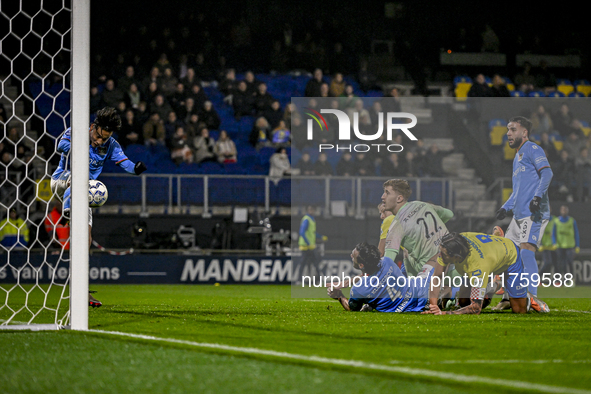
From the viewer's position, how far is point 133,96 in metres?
18.5

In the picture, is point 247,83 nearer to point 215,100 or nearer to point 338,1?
point 215,100

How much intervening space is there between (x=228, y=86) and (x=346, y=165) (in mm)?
10547

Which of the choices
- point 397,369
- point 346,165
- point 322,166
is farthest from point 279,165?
point 397,369

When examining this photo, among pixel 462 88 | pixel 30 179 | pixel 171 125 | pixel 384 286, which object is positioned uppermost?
pixel 462 88

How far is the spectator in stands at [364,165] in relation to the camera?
30.5ft

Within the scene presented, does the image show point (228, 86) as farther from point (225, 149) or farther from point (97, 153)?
point (97, 153)

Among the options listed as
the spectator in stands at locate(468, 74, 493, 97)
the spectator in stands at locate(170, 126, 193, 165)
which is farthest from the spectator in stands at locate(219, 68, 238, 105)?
the spectator in stands at locate(468, 74, 493, 97)

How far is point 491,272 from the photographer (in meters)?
8.00

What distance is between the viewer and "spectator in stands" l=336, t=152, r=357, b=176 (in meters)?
9.70

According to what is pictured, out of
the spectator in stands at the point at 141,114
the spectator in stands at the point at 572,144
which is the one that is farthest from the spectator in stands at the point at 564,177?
the spectator in stands at the point at 141,114

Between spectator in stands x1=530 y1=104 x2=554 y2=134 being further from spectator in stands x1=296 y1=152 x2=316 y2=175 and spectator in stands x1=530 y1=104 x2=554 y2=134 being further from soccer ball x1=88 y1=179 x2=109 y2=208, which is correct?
soccer ball x1=88 y1=179 x2=109 y2=208

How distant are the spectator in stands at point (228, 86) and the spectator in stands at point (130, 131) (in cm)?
282

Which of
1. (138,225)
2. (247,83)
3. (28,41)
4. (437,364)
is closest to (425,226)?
(437,364)

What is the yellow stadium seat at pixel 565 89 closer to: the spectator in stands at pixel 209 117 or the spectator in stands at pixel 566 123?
the spectator in stands at pixel 209 117
